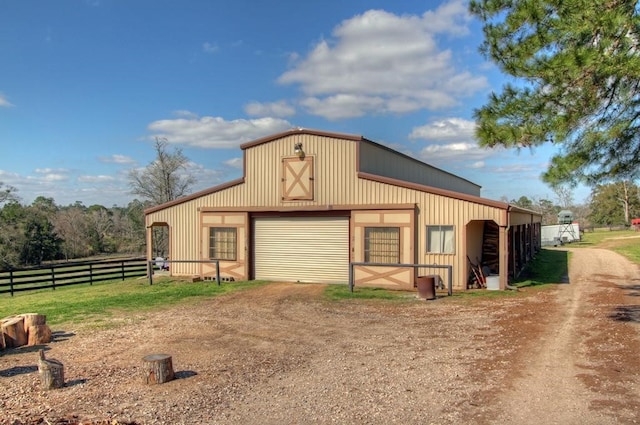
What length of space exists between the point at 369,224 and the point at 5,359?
34.3 ft

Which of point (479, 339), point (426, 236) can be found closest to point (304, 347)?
point (479, 339)

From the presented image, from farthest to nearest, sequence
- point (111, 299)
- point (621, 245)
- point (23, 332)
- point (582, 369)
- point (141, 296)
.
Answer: point (621, 245), point (141, 296), point (111, 299), point (23, 332), point (582, 369)

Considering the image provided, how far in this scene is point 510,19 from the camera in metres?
8.19

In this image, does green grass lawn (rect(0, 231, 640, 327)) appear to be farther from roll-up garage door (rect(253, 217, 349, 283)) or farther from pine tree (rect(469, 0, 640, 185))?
pine tree (rect(469, 0, 640, 185))

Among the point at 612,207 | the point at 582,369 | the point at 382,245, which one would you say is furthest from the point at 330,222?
the point at 612,207

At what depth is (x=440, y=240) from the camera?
1462 cm

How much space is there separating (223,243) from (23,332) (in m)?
9.49

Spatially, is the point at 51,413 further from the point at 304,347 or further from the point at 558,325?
the point at 558,325

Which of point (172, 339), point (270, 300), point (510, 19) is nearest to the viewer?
point (510, 19)

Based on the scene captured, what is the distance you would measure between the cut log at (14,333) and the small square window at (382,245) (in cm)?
975

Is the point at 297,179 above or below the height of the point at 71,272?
above

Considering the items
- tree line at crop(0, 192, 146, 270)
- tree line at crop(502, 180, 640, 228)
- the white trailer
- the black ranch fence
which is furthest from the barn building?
tree line at crop(502, 180, 640, 228)

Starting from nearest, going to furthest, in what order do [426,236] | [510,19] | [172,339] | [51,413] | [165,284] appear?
[51,413] → [510,19] → [172,339] → [426,236] → [165,284]

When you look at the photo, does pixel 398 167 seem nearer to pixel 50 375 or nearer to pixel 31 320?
pixel 31 320
